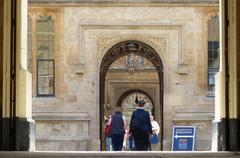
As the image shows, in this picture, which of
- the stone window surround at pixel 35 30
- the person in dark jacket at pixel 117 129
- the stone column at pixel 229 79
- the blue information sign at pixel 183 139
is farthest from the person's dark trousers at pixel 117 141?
the stone window surround at pixel 35 30

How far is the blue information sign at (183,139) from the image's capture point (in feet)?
73.9

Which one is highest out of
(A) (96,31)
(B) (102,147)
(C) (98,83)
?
(A) (96,31)

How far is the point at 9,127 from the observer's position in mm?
12547

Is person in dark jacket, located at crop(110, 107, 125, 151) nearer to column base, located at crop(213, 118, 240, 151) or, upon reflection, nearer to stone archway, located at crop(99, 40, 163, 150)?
column base, located at crop(213, 118, 240, 151)

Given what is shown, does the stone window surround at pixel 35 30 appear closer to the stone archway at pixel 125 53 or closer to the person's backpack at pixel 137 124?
the stone archway at pixel 125 53

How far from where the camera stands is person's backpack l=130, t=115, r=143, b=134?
16719 millimetres

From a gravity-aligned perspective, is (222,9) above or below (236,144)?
above

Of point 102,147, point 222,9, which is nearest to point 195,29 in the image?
point 102,147

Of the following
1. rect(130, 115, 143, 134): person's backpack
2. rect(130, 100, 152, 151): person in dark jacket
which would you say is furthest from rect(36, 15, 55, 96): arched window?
rect(130, 115, 143, 134): person's backpack

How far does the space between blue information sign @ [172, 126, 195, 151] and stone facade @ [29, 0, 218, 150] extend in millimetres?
3892

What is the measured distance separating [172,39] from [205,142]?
405 centimetres

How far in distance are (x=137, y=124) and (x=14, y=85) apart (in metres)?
4.66

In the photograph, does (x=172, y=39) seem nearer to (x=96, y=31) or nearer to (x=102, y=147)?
(x=96, y=31)

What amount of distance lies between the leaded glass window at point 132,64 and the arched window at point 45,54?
764cm
